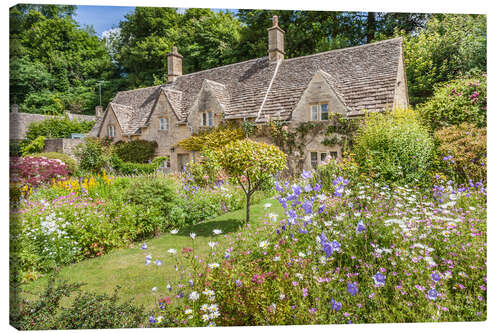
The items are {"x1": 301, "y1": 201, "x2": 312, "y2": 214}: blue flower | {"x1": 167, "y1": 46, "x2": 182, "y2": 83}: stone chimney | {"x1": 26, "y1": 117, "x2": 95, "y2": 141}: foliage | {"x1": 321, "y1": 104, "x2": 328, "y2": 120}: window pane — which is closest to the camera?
{"x1": 301, "y1": 201, "x2": 312, "y2": 214}: blue flower

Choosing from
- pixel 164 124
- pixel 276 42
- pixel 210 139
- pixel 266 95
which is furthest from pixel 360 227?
pixel 266 95

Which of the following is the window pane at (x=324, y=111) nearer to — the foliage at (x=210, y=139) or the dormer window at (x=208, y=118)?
the foliage at (x=210, y=139)

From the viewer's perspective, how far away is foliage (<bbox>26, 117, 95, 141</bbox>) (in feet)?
13.9

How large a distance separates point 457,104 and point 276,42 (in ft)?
15.5

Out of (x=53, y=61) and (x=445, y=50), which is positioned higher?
(x=445, y=50)

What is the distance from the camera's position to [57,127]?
16.6 ft

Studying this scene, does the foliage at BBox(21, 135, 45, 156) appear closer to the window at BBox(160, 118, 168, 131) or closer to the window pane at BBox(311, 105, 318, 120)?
the window at BBox(160, 118, 168, 131)

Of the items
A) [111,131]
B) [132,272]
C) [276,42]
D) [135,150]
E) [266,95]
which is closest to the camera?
[132,272]

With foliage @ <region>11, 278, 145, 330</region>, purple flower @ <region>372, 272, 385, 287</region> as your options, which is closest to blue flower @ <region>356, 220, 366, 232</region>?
purple flower @ <region>372, 272, 385, 287</region>

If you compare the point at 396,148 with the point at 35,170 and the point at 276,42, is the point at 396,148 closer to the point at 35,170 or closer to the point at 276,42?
the point at 276,42

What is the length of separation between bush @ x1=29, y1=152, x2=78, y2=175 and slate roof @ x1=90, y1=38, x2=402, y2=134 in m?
1.40

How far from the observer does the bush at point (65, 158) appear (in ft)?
15.6

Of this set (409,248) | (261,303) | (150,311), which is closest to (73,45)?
(150,311)
